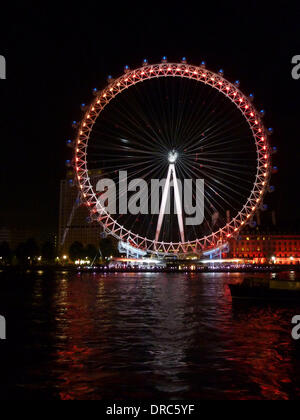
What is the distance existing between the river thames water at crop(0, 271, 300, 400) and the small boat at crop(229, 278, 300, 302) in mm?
7101

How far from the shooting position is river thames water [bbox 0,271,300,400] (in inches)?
426

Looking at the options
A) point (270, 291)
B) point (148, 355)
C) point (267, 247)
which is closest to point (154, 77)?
point (270, 291)

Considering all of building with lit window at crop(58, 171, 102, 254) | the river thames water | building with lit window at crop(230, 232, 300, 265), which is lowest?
the river thames water

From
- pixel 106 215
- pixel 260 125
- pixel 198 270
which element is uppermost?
pixel 260 125

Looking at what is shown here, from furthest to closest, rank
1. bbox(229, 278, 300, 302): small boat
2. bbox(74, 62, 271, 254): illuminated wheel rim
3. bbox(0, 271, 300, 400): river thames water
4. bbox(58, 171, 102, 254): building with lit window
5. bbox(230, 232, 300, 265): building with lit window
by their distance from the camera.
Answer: bbox(58, 171, 102, 254): building with lit window
bbox(230, 232, 300, 265): building with lit window
bbox(74, 62, 271, 254): illuminated wheel rim
bbox(229, 278, 300, 302): small boat
bbox(0, 271, 300, 400): river thames water

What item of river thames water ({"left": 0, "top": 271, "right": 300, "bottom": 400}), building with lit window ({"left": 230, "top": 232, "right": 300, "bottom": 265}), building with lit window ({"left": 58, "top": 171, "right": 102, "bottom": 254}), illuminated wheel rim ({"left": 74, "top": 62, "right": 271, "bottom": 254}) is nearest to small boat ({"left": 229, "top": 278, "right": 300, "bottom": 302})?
river thames water ({"left": 0, "top": 271, "right": 300, "bottom": 400})

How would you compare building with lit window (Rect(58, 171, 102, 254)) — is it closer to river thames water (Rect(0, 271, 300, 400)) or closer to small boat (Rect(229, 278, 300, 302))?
small boat (Rect(229, 278, 300, 302))

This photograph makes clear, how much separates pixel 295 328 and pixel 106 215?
44346 mm

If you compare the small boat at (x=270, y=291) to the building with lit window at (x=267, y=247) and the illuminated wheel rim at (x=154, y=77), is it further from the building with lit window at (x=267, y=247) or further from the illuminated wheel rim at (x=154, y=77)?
the building with lit window at (x=267, y=247)

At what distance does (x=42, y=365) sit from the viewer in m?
13.1

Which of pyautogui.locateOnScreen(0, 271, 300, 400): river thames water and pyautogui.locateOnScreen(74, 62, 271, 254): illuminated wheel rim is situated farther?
pyautogui.locateOnScreen(74, 62, 271, 254): illuminated wheel rim

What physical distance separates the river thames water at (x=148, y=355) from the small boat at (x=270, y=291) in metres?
7.10
